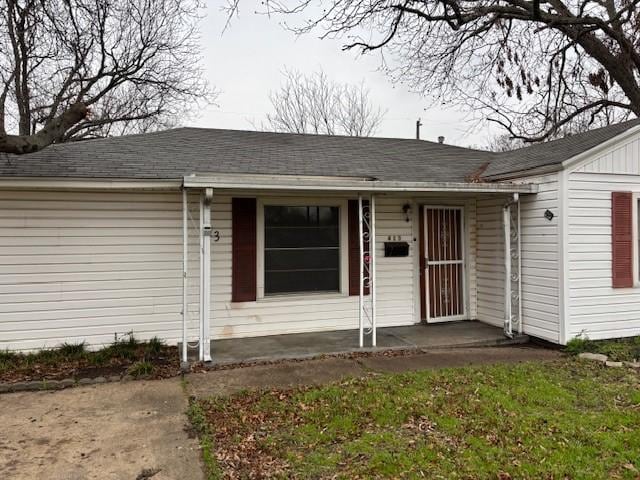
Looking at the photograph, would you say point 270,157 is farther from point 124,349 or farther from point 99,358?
point 99,358

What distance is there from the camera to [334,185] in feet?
18.3

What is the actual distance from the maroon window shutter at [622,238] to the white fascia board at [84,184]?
250 inches

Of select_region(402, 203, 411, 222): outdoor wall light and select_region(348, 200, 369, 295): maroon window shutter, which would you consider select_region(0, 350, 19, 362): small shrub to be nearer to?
select_region(348, 200, 369, 295): maroon window shutter

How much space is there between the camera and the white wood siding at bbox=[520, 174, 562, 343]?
6.11 m

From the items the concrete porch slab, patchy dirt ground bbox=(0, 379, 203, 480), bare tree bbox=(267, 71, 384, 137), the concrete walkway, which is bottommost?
patchy dirt ground bbox=(0, 379, 203, 480)

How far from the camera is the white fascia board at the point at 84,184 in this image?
535cm

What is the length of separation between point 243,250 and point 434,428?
3992 millimetres

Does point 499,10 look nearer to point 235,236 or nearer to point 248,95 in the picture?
point 235,236

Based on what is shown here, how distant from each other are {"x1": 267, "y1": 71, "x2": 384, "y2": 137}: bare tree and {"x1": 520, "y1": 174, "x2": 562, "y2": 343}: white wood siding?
15975 mm

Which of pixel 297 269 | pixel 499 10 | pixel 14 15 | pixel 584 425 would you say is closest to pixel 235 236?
pixel 297 269

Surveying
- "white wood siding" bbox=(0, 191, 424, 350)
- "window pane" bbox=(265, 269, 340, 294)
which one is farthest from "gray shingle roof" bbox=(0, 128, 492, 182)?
"window pane" bbox=(265, 269, 340, 294)

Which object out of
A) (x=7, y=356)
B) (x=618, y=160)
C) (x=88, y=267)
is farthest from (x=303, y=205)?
(x=618, y=160)

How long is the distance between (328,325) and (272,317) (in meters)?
0.98

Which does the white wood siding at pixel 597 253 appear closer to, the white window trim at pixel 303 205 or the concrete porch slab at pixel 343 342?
the concrete porch slab at pixel 343 342
